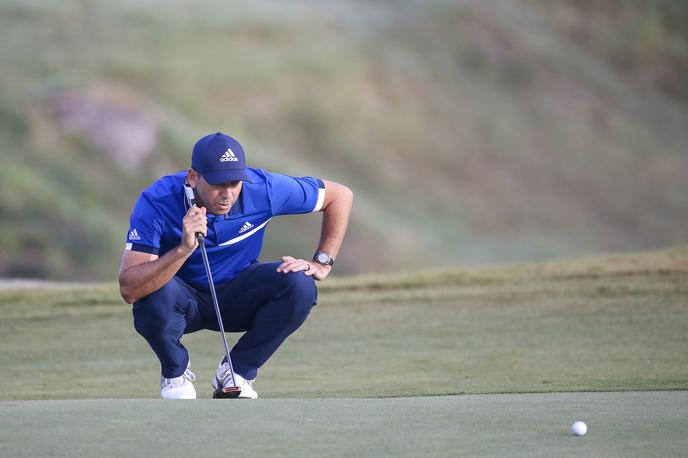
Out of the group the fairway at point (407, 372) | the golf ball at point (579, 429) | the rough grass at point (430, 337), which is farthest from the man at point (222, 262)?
the golf ball at point (579, 429)

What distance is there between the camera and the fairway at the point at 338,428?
5.01 m

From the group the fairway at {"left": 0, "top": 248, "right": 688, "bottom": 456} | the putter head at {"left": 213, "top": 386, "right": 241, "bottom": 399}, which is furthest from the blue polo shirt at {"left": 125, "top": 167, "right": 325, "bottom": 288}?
the fairway at {"left": 0, "top": 248, "right": 688, "bottom": 456}

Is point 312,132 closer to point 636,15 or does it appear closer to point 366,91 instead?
point 366,91

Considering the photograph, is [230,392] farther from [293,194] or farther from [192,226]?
[293,194]

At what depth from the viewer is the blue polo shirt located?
656 centimetres

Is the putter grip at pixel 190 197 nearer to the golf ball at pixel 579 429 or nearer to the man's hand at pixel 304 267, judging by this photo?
the man's hand at pixel 304 267

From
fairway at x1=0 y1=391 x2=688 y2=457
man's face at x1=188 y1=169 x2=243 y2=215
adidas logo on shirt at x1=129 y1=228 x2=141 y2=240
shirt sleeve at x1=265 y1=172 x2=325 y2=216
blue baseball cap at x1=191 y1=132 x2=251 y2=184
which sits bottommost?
fairway at x1=0 y1=391 x2=688 y2=457

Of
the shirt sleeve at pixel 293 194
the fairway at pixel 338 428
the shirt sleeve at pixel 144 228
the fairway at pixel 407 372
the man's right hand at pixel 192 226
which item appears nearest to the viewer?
the fairway at pixel 338 428

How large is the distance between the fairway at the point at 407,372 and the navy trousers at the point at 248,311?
0.31 metres

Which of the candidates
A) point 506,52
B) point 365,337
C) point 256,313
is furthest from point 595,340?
point 506,52

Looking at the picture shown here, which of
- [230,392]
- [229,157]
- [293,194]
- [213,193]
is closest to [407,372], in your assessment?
[293,194]

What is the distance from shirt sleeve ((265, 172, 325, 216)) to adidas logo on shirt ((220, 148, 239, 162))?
19.1 inches

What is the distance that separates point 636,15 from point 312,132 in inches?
750

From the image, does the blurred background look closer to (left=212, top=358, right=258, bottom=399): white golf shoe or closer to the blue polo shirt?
the blue polo shirt
